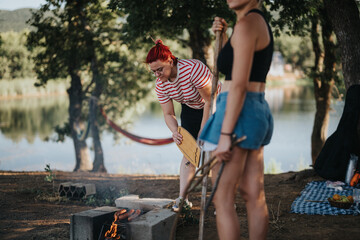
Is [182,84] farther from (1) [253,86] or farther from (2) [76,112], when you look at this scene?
(2) [76,112]

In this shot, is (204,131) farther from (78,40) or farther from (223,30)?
(78,40)

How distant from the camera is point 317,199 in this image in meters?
3.61

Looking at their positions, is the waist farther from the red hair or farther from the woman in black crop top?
the red hair

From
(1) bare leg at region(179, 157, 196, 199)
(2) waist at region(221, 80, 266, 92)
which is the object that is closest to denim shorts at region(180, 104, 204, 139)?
(1) bare leg at region(179, 157, 196, 199)

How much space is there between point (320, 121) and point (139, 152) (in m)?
11.7

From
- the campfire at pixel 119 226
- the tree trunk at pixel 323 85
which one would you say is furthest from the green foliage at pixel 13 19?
the tree trunk at pixel 323 85

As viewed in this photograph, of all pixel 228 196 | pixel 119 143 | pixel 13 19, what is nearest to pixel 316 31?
pixel 13 19

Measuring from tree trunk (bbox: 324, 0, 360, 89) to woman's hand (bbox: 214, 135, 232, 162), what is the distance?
10.9ft

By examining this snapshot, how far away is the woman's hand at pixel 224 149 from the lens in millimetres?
1702

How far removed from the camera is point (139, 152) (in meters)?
18.0

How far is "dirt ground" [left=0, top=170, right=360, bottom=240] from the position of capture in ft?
8.98

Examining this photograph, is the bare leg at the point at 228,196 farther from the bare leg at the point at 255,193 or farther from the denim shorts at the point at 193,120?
the denim shorts at the point at 193,120

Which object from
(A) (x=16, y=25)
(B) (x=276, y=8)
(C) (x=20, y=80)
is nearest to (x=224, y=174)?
(B) (x=276, y=8)

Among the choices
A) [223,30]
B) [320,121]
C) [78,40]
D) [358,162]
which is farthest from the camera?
[78,40]
